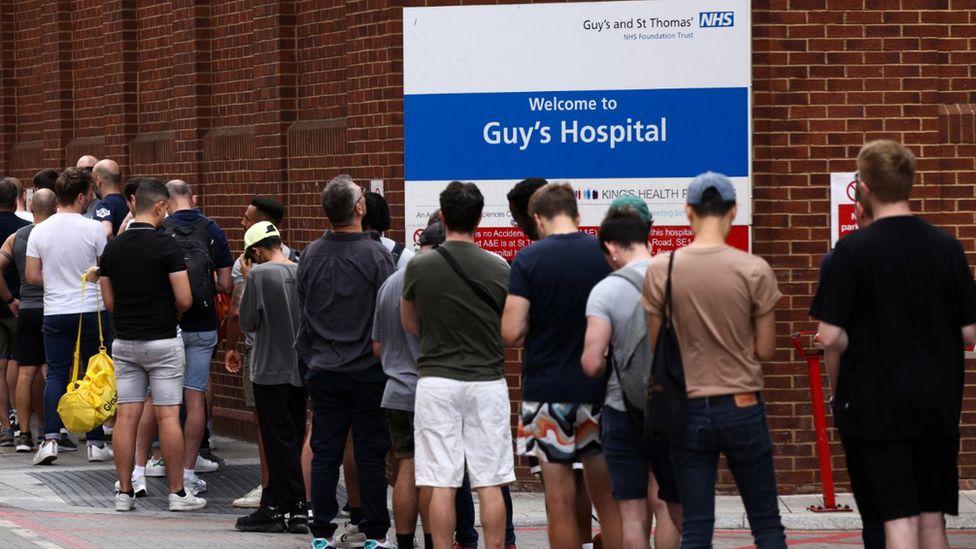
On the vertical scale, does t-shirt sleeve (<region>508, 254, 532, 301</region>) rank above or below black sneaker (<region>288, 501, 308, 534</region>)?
above

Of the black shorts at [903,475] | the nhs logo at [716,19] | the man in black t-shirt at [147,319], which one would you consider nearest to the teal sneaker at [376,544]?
the man in black t-shirt at [147,319]

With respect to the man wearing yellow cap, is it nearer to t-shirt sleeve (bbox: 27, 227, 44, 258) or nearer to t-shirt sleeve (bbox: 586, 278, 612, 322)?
t-shirt sleeve (bbox: 586, 278, 612, 322)

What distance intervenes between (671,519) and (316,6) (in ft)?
23.3

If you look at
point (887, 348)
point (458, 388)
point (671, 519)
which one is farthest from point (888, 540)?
point (458, 388)

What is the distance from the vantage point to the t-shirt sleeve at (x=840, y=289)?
6422 millimetres

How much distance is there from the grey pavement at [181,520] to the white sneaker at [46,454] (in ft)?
1.70

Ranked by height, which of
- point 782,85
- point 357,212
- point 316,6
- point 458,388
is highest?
point 316,6

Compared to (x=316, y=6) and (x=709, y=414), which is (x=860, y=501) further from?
(x=316, y=6)

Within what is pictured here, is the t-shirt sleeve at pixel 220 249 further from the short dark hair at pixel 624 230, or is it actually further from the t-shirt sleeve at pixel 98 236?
the short dark hair at pixel 624 230

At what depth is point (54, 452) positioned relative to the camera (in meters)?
12.7

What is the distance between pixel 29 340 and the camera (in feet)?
43.6

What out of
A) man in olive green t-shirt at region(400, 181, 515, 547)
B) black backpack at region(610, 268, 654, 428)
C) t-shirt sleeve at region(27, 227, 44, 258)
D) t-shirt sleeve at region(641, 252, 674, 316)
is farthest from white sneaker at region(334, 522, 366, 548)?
t-shirt sleeve at region(27, 227, 44, 258)

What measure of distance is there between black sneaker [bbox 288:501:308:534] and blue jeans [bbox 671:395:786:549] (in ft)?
12.2

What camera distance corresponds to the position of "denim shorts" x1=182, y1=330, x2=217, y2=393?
11.1 metres
